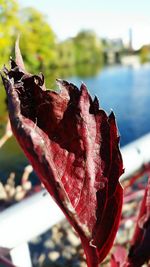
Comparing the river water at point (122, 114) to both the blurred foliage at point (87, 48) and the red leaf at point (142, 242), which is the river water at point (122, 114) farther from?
the blurred foliage at point (87, 48)

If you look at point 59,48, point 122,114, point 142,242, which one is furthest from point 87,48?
point 142,242

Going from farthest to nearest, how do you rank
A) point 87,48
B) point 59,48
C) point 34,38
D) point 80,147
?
point 87,48 → point 59,48 → point 34,38 → point 80,147

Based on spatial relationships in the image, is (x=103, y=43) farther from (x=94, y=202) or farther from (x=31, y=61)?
(x=94, y=202)

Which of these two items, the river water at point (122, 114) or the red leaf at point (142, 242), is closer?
the red leaf at point (142, 242)

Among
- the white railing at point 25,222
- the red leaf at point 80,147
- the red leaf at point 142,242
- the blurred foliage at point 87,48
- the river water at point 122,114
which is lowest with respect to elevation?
the blurred foliage at point 87,48

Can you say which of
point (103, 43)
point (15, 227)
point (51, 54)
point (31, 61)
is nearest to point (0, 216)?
point (15, 227)

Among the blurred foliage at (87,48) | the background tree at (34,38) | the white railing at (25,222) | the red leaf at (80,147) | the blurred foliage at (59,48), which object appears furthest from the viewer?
the blurred foliage at (87,48)

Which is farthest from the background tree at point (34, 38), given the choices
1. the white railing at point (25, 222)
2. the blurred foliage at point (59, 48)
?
the white railing at point (25, 222)

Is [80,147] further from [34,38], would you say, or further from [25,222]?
[34,38]

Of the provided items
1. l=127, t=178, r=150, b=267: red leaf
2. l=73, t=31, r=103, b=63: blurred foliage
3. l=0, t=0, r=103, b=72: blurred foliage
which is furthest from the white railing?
l=73, t=31, r=103, b=63: blurred foliage
